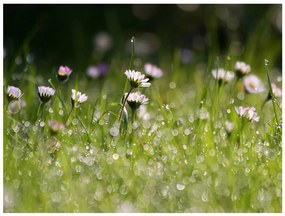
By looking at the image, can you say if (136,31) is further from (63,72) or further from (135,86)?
(135,86)

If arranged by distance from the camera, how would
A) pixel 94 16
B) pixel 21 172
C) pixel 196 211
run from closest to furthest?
pixel 196 211 → pixel 21 172 → pixel 94 16

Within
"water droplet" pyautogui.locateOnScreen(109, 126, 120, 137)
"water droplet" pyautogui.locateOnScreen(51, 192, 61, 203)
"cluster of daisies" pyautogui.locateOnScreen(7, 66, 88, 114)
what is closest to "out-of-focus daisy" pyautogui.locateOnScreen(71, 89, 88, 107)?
"cluster of daisies" pyautogui.locateOnScreen(7, 66, 88, 114)

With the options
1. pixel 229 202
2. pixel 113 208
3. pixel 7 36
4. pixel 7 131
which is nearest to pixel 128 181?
pixel 113 208

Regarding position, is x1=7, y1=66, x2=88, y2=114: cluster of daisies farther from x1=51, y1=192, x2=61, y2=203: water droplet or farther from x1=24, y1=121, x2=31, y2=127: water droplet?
x1=51, y1=192, x2=61, y2=203: water droplet

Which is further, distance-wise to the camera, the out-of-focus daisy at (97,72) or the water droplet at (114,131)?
the out-of-focus daisy at (97,72)

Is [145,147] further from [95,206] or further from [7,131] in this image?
[7,131]

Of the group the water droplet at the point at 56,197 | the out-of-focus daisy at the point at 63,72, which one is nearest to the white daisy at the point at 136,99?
the out-of-focus daisy at the point at 63,72

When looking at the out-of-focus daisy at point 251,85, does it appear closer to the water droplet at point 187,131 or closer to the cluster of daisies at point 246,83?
the cluster of daisies at point 246,83

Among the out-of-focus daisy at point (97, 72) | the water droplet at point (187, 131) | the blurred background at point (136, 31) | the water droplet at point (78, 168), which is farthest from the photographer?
the blurred background at point (136, 31)
